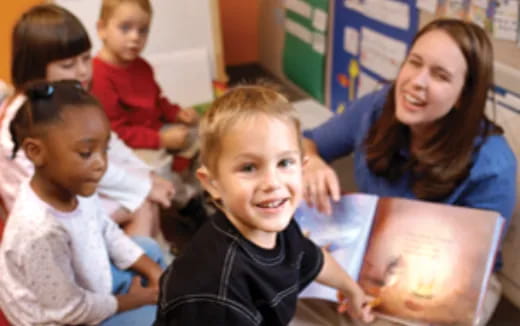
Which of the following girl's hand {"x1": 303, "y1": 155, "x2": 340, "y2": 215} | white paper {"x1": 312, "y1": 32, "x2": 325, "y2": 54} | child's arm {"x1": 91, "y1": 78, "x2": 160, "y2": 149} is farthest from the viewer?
white paper {"x1": 312, "y1": 32, "x2": 325, "y2": 54}

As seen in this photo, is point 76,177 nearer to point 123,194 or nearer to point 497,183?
point 123,194

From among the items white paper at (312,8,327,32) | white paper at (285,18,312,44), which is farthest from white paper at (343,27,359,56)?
white paper at (285,18,312,44)

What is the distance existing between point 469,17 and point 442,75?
39 cm

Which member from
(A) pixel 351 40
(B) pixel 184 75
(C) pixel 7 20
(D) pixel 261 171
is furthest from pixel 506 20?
(C) pixel 7 20

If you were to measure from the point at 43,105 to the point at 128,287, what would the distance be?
1.60ft

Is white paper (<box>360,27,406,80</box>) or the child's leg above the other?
white paper (<box>360,27,406,80</box>)

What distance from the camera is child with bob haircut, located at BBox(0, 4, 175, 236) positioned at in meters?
1.21

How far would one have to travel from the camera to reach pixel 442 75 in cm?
101

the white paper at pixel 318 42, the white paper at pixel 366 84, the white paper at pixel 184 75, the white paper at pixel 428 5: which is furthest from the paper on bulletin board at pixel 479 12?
the white paper at pixel 184 75

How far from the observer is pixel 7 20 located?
6.58 ft

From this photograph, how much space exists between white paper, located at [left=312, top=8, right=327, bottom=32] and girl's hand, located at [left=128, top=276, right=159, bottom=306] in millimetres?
1376

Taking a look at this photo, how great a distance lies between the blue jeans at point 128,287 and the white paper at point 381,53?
992mm

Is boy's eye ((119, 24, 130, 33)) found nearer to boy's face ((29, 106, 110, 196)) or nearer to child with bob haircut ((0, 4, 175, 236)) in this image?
child with bob haircut ((0, 4, 175, 236))

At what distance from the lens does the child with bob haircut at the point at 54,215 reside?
34.5 inches
